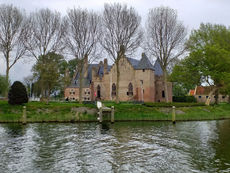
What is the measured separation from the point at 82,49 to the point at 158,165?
2912cm

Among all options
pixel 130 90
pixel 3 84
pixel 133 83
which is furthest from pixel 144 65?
pixel 3 84

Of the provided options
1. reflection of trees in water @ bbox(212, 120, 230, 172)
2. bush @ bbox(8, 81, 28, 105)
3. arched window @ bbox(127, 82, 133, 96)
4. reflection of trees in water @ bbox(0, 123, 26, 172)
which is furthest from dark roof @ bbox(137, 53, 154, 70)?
reflection of trees in water @ bbox(0, 123, 26, 172)

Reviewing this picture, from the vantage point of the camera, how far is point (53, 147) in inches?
601

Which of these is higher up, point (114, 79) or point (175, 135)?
point (114, 79)

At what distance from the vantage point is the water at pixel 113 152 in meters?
11.3

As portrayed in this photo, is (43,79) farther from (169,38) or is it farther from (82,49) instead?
(169,38)

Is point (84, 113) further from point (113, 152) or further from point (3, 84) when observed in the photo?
point (3, 84)

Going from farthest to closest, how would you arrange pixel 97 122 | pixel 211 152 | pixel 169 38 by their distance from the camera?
pixel 169 38
pixel 97 122
pixel 211 152

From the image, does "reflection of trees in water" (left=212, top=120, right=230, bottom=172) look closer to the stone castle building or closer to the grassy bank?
the grassy bank

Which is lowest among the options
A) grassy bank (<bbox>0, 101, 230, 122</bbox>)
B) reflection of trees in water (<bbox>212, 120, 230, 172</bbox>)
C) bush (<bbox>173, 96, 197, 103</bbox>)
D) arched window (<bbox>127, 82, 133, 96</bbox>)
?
reflection of trees in water (<bbox>212, 120, 230, 172</bbox>)

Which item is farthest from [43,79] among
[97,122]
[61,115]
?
[97,122]

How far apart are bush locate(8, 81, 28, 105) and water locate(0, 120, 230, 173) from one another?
37.7ft

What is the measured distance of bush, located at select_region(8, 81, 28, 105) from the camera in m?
30.9

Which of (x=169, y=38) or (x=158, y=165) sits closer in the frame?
(x=158, y=165)
